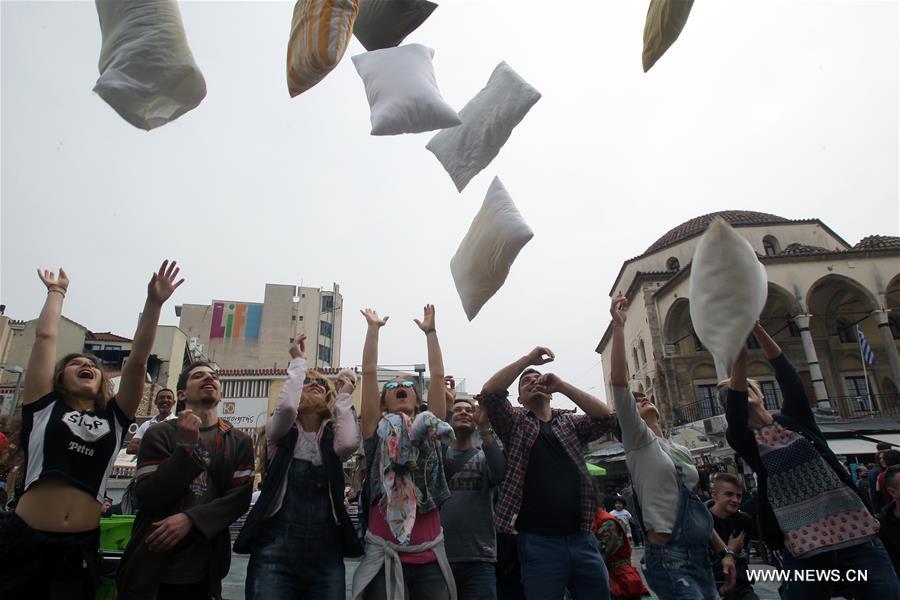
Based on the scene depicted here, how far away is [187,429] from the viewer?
207 cm

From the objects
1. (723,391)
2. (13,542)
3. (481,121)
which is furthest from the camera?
(481,121)

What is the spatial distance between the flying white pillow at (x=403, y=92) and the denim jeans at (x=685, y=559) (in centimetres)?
215

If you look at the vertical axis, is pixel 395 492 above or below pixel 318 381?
below

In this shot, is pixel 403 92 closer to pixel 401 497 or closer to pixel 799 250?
pixel 401 497

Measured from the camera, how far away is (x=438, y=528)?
8.15 ft

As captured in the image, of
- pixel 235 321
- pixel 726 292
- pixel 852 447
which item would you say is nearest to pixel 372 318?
pixel 726 292

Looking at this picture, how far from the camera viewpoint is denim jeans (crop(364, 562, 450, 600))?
2.31 m

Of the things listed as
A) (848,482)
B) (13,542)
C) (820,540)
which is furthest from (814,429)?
(13,542)

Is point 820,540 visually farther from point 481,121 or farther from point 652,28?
point 481,121

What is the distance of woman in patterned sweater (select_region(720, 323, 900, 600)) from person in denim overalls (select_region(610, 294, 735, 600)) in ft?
0.95

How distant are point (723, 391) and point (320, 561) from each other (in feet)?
6.72

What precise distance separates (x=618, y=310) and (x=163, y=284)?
2170mm

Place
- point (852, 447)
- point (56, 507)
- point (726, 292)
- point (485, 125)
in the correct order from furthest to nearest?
point (852, 447) → point (485, 125) → point (56, 507) → point (726, 292)

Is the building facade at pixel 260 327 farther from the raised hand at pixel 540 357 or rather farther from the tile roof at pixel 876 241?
the raised hand at pixel 540 357
